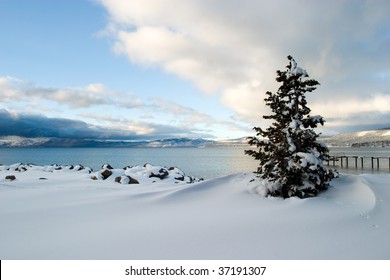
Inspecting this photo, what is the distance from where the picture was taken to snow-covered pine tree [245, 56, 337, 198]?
8516mm

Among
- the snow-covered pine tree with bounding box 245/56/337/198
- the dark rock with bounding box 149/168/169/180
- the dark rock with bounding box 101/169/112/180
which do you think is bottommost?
the dark rock with bounding box 149/168/169/180

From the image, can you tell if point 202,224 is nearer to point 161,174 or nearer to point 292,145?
point 292,145

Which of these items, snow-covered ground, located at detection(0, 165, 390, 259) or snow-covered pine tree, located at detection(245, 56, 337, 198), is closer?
snow-covered ground, located at detection(0, 165, 390, 259)

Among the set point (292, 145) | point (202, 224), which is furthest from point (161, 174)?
point (202, 224)

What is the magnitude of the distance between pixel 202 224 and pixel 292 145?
410 cm

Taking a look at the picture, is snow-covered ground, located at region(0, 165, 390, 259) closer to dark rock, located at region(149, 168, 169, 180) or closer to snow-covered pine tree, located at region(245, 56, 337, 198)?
snow-covered pine tree, located at region(245, 56, 337, 198)

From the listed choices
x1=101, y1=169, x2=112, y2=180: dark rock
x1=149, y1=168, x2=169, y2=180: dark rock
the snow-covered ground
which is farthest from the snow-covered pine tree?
x1=149, y1=168, x2=169, y2=180: dark rock

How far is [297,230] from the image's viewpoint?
5812mm

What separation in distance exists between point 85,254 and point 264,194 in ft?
17.7

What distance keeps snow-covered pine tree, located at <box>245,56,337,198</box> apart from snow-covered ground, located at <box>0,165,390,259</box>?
0.54 metres

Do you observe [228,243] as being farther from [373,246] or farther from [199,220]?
[373,246]

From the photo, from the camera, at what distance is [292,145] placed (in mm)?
8773

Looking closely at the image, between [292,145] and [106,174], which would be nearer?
[292,145]

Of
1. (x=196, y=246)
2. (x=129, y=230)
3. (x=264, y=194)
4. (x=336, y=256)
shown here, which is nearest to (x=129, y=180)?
(x=264, y=194)
